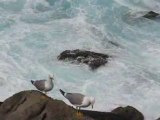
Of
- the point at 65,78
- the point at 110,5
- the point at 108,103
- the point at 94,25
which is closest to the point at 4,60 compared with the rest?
the point at 65,78

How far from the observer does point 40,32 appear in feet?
62.8

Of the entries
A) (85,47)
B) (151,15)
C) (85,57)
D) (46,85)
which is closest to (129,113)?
(46,85)

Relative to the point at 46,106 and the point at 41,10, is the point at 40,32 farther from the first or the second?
the point at 46,106

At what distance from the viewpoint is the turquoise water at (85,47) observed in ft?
47.5

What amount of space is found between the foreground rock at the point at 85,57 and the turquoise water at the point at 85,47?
20 centimetres

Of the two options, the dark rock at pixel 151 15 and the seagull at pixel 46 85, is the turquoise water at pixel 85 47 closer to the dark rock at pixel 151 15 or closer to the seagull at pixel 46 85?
the dark rock at pixel 151 15

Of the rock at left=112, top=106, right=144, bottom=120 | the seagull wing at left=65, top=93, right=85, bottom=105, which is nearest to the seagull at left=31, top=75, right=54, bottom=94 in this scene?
the seagull wing at left=65, top=93, right=85, bottom=105

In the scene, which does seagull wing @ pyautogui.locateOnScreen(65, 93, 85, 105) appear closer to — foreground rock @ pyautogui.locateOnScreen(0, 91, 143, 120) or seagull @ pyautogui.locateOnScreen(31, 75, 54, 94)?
foreground rock @ pyautogui.locateOnScreen(0, 91, 143, 120)

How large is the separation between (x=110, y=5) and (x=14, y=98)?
49.8 feet

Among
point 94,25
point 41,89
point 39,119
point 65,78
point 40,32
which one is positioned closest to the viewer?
point 39,119

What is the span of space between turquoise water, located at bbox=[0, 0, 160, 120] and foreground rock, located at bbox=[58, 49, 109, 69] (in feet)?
0.65

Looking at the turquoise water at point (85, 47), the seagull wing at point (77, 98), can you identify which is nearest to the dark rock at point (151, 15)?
the turquoise water at point (85, 47)

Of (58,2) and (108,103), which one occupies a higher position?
(108,103)

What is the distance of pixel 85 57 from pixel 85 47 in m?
1.53
